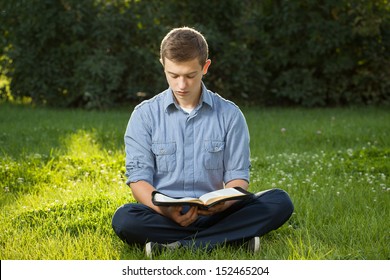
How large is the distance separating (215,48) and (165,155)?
306 inches

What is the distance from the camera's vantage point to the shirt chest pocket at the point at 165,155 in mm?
4066

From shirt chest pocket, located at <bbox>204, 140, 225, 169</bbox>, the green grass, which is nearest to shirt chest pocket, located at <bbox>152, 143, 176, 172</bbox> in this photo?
shirt chest pocket, located at <bbox>204, 140, 225, 169</bbox>

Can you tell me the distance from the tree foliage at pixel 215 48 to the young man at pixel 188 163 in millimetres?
7055

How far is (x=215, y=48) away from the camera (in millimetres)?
11602

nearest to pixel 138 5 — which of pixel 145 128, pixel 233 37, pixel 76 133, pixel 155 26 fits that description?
pixel 155 26

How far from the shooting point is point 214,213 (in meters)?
3.91

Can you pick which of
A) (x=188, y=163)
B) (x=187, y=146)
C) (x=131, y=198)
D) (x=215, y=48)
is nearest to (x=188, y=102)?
(x=187, y=146)

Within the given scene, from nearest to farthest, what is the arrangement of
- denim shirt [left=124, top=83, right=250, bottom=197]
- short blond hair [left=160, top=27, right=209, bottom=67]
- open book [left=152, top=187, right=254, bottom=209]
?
open book [left=152, top=187, right=254, bottom=209], short blond hair [left=160, top=27, right=209, bottom=67], denim shirt [left=124, top=83, right=250, bottom=197]

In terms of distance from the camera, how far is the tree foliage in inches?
445

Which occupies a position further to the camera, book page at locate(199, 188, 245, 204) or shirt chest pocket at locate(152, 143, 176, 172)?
shirt chest pocket at locate(152, 143, 176, 172)

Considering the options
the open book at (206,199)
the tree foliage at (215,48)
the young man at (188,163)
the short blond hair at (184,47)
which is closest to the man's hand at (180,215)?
the young man at (188,163)

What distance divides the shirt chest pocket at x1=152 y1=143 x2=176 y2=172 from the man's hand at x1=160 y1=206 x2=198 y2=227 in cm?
33

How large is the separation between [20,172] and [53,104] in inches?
237

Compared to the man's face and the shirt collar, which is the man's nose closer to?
the man's face
